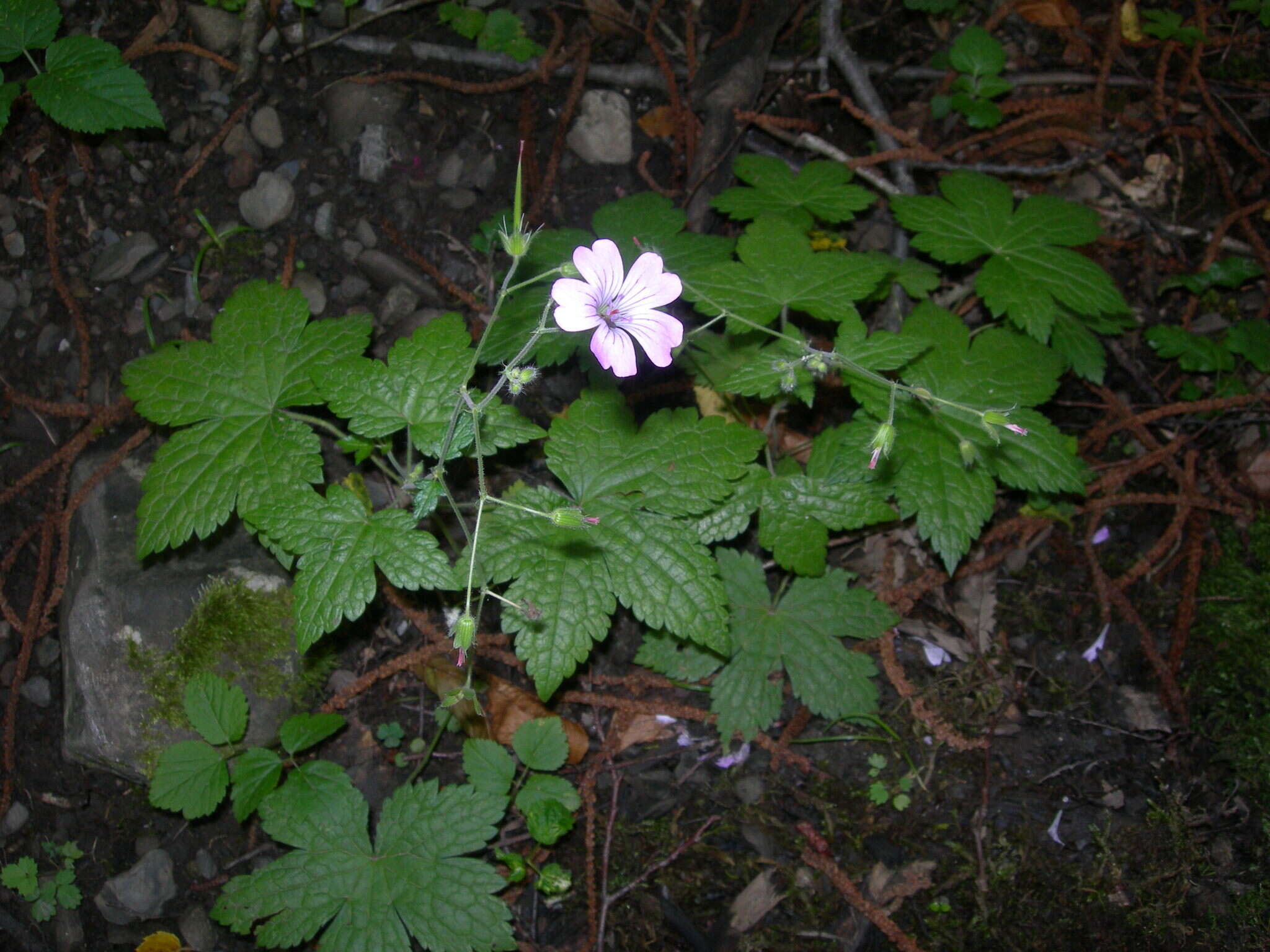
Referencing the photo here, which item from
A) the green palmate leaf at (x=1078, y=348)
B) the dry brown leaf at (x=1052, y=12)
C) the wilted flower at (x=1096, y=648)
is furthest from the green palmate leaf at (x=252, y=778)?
the dry brown leaf at (x=1052, y=12)

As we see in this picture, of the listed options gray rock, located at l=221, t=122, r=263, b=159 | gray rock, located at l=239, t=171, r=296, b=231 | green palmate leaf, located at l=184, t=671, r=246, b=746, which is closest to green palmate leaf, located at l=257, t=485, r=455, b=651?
green palmate leaf, located at l=184, t=671, r=246, b=746

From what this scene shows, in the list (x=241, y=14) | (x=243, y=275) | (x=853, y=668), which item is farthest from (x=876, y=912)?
(x=241, y=14)

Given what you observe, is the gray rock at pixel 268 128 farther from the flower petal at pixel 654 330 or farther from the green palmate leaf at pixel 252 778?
the green palmate leaf at pixel 252 778

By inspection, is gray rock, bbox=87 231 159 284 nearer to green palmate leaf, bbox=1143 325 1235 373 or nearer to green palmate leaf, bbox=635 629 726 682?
green palmate leaf, bbox=635 629 726 682

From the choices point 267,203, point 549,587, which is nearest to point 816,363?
point 549,587

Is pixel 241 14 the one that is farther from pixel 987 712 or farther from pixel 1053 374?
pixel 987 712

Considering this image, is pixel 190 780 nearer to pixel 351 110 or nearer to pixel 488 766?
pixel 488 766
